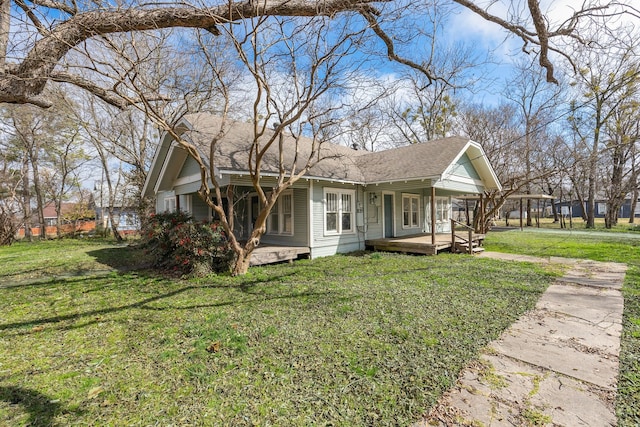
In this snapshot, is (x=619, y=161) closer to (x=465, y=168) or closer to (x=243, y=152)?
(x=465, y=168)

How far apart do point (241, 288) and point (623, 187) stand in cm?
2872

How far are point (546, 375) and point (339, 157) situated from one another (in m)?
7.54

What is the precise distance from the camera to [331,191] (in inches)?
413

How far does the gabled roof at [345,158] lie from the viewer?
8.67 meters

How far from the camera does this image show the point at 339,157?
9.52 metres

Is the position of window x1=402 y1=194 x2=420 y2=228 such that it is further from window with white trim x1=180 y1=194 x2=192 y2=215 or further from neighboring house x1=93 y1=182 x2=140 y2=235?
neighboring house x1=93 y1=182 x2=140 y2=235

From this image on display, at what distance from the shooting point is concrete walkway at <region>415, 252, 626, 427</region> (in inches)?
95.4

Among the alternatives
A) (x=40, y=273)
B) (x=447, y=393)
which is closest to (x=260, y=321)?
(x=447, y=393)

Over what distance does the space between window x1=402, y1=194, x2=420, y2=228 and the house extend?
0.34 feet

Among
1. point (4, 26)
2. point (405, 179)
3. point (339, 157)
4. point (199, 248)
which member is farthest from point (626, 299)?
point (4, 26)

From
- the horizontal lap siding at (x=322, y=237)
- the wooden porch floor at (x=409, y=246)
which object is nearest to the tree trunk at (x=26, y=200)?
the horizontal lap siding at (x=322, y=237)

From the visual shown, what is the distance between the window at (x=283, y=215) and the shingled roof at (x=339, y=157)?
1316 mm

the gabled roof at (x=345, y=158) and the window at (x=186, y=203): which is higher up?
the gabled roof at (x=345, y=158)

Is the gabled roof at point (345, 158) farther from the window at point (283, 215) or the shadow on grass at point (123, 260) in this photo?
the shadow on grass at point (123, 260)
